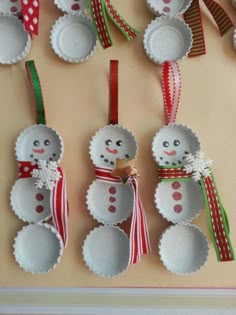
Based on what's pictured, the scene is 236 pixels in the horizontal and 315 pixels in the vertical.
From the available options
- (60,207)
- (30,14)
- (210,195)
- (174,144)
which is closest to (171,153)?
(174,144)

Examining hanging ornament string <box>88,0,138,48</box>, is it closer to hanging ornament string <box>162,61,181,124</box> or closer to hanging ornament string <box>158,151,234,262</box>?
hanging ornament string <box>162,61,181,124</box>

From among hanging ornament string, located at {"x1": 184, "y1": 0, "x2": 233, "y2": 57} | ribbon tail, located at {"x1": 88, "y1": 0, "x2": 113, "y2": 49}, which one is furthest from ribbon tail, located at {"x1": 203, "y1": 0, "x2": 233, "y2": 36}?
ribbon tail, located at {"x1": 88, "y1": 0, "x2": 113, "y2": 49}

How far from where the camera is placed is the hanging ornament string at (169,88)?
1051mm

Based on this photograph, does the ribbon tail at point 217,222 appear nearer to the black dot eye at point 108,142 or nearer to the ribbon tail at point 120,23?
the black dot eye at point 108,142

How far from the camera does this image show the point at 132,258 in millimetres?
996

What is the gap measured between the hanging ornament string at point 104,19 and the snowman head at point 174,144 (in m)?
0.28

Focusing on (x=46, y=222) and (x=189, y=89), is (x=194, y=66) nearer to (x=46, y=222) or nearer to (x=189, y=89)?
(x=189, y=89)

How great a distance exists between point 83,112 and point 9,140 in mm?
224

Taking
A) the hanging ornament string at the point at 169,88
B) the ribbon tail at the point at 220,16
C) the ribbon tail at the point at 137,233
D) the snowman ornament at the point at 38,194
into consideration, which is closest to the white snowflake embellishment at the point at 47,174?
the snowman ornament at the point at 38,194

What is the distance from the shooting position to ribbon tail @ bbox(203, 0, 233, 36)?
42.3 inches

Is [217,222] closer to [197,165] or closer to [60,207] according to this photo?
[197,165]

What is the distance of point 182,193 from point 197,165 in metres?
0.09

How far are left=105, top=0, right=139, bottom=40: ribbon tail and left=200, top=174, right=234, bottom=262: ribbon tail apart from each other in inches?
18.4

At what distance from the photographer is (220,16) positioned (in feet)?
3.57
